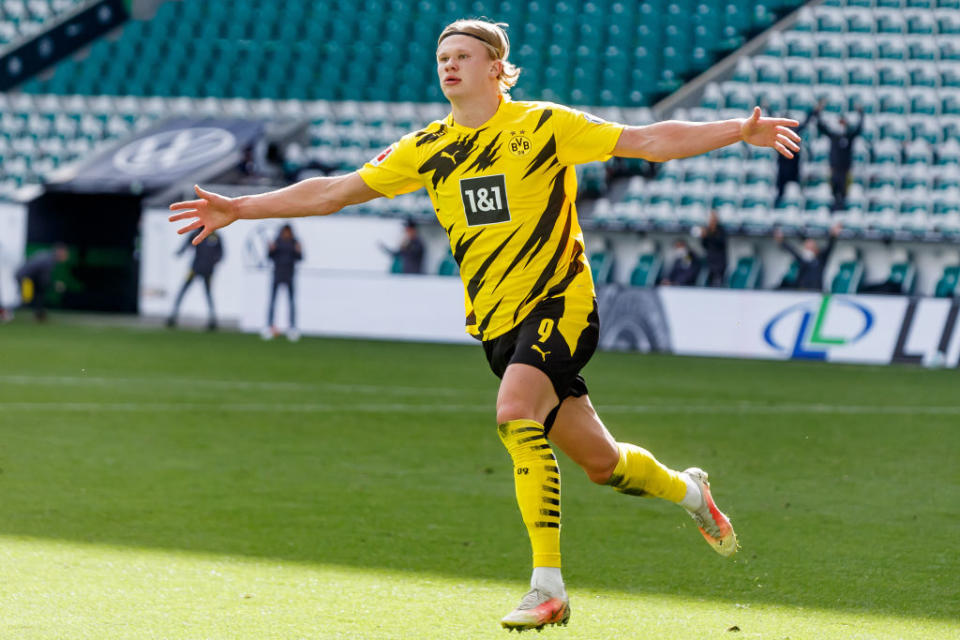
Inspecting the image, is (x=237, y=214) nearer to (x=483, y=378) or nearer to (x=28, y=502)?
(x=28, y=502)

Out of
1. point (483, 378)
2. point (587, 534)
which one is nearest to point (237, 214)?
point (587, 534)

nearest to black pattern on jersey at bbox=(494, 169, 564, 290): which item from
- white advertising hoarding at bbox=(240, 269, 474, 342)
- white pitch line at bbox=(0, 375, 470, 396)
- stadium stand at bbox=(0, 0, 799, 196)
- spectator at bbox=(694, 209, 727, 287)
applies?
white pitch line at bbox=(0, 375, 470, 396)

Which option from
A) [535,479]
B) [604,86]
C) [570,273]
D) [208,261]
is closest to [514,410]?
[535,479]

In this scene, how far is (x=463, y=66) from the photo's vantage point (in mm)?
4691

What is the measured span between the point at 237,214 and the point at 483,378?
945 centimetres

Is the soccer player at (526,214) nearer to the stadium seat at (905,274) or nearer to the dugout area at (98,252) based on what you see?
the stadium seat at (905,274)

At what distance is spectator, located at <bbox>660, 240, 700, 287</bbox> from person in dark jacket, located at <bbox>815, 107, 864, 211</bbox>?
2.82 m

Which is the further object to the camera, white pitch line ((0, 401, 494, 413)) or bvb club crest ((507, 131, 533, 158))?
white pitch line ((0, 401, 494, 413))

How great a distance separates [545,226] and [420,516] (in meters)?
2.36

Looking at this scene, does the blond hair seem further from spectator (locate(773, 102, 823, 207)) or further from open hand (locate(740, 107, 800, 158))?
spectator (locate(773, 102, 823, 207))

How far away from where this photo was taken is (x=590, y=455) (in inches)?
193

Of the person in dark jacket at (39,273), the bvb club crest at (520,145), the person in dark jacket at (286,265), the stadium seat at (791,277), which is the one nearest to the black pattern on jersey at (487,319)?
the bvb club crest at (520,145)

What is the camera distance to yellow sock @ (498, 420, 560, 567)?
4.42m

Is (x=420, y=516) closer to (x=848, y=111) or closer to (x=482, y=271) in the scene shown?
(x=482, y=271)
